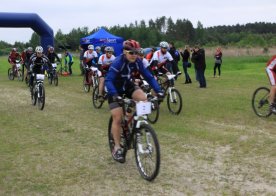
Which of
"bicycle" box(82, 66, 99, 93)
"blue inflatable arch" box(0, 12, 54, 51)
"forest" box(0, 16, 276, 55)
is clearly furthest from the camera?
"forest" box(0, 16, 276, 55)

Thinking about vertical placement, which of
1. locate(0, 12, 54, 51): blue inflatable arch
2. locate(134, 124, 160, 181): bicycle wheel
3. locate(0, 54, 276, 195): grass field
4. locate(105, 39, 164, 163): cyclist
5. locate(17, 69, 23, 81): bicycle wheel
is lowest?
locate(0, 54, 276, 195): grass field

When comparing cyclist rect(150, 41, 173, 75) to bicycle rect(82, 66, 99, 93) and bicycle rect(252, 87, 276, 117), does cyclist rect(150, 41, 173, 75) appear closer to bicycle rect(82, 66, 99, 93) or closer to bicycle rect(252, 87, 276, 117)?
bicycle rect(252, 87, 276, 117)

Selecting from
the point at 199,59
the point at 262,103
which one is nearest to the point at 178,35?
the point at 199,59

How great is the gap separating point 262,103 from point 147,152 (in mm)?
5649

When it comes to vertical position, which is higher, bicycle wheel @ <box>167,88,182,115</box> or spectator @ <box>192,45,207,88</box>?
spectator @ <box>192,45,207,88</box>

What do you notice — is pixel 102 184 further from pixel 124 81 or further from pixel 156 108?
pixel 156 108

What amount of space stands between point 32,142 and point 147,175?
11.4 ft

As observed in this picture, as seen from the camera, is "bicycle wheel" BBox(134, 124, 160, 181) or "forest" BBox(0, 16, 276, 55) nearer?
"bicycle wheel" BBox(134, 124, 160, 181)

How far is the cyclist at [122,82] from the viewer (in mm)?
6254

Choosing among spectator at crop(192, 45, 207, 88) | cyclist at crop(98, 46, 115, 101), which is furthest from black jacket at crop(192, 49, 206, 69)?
cyclist at crop(98, 46, 115, 101)

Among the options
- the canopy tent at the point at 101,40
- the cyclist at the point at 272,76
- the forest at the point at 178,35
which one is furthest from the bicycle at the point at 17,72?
the forest at the point at 178,35

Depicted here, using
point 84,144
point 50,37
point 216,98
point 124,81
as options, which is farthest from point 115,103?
point 50,37

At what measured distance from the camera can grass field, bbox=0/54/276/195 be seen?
5648 mm

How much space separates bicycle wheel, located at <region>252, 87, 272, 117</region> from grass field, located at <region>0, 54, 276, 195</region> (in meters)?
0.20
